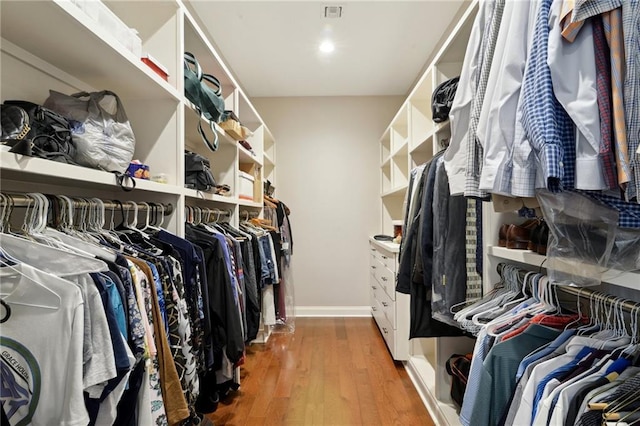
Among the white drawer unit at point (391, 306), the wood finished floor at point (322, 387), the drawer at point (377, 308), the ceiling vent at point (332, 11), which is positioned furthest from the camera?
the drawer at point (377, 308)

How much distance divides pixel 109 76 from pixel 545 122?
146 cm

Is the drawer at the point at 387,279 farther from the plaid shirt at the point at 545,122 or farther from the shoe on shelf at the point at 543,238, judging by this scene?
the plaid shirt at the point at 545,122

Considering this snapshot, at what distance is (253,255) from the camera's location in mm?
2312

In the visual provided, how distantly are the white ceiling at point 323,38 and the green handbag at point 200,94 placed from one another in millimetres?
865

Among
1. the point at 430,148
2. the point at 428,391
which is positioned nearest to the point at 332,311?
the point at 428,391

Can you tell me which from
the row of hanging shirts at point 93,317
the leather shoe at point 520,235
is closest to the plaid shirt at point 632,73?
the leather shoe at point 520,235

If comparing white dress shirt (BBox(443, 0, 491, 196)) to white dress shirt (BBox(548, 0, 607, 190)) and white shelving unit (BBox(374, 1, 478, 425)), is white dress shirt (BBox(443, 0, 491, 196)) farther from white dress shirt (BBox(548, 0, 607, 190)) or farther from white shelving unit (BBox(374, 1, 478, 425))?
white shelving unit (BBox(374, 1, 478, 425))

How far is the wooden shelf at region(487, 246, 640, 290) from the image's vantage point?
721 mm

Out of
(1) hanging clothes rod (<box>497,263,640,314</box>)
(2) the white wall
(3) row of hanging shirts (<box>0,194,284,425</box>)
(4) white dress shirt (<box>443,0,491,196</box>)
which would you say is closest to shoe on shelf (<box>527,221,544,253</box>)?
(1) hanging clothes rod (<box>497,263,640,314</box>)

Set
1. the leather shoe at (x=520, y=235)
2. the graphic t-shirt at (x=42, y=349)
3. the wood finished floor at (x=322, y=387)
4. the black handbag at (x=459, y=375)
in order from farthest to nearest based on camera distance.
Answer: the wood finished floor at (x=322, y=387) < the black handbag at (x=459, y=375) < the leather shoe at (x=520, y=235) < the graphic t-shirt at (x=42, y=349)

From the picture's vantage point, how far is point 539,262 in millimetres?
1021

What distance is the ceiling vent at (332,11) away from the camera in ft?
7.45

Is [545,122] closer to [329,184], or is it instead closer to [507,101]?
[507,101]

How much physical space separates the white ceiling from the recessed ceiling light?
4 centimetres
